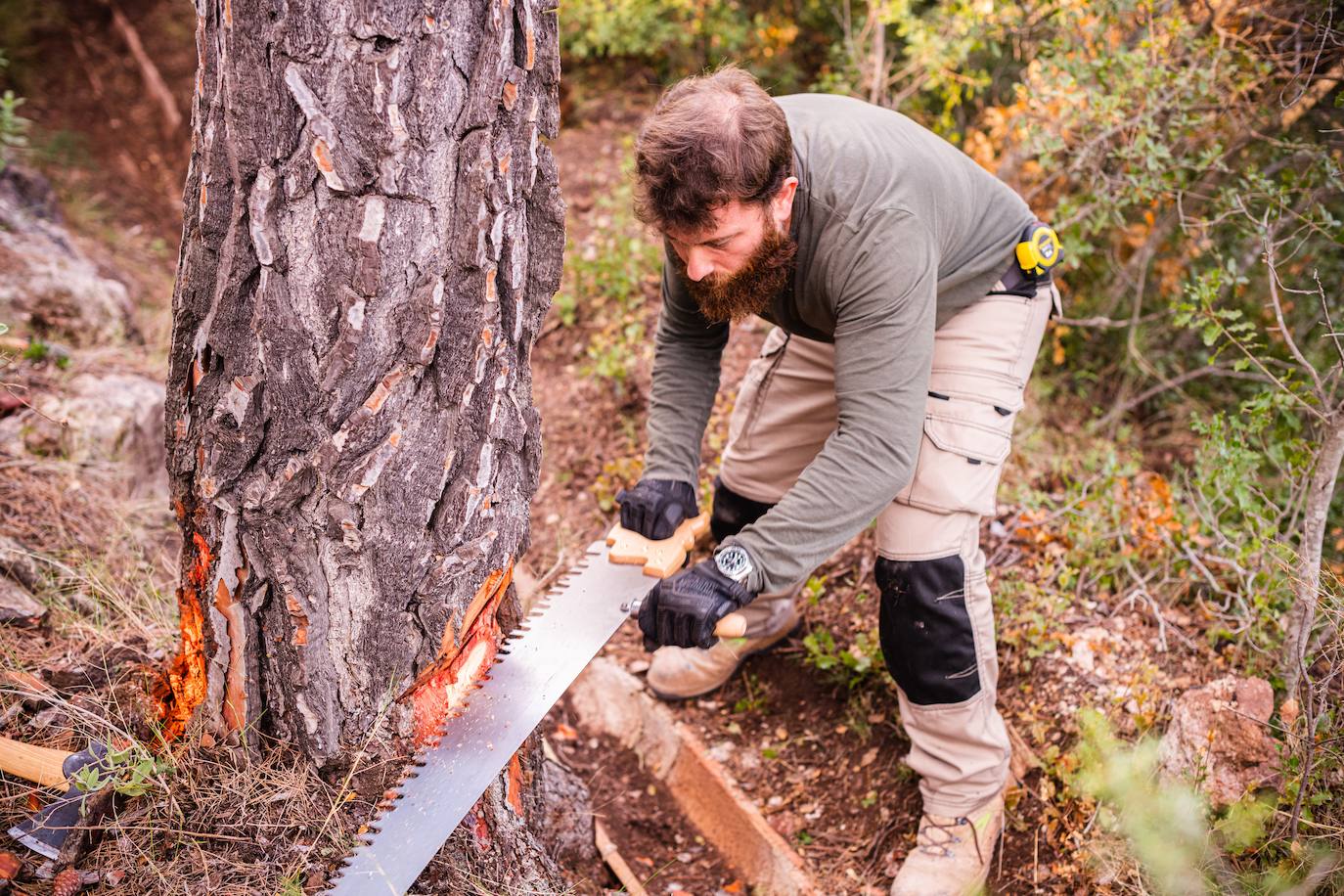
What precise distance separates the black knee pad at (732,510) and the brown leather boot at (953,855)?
3.52ft

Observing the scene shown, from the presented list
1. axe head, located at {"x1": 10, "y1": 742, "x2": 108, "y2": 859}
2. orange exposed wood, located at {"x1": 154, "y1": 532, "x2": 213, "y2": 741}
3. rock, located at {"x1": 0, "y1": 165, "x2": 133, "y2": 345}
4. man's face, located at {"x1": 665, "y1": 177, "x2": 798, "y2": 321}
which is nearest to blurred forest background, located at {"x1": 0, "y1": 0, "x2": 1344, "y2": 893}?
rock, located at {"x1": 0, "y1": 165, "x2": 133, "y2": 345}

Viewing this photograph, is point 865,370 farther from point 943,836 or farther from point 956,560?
point 943,836

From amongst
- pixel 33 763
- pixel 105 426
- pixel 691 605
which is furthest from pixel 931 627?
pixel 105 426

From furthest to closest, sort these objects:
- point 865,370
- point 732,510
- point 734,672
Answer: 1. point 734,672
2. point 732,510
3. point 865,370

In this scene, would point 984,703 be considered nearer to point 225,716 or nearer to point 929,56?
point 225,716

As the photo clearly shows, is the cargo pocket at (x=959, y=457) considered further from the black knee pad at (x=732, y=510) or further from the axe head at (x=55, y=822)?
the axe head at (x=55, y=822)

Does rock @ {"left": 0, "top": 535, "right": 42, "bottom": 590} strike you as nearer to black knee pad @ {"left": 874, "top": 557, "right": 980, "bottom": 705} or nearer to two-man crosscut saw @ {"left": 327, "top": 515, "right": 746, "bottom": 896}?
two-man crosscut saw @ {"left": 327, "top": 515, "right": 746, "bottom": 896}

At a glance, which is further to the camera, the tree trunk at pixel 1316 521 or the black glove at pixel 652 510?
the tree trunk at pixel 1316 521

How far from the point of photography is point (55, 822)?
193 centimetres

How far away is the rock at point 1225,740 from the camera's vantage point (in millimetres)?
2328

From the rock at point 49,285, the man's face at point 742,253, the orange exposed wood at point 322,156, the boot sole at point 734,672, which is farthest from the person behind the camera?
the rock at point 49,285

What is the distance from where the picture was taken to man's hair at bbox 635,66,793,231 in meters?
2.09

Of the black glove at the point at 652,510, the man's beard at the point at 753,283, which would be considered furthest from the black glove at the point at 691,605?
the man's beard at the point at 753,283

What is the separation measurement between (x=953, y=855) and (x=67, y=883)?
2.14m
